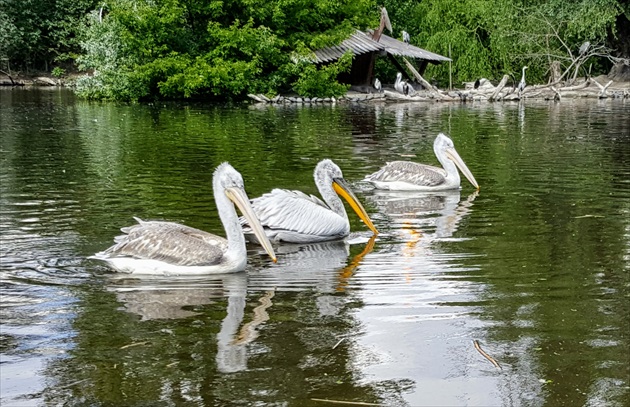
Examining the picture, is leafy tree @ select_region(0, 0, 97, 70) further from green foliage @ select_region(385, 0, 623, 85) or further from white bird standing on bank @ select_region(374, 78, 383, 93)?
green foliage @ select_region(385, 0, 623, 85)

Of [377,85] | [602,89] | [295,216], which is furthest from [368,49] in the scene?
[295,216]

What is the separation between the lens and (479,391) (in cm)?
474

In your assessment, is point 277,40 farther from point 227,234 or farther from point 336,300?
point 336,300

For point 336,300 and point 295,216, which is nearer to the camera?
point 336,300

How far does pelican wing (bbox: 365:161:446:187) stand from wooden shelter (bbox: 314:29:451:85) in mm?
21930

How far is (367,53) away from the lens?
3766 cm

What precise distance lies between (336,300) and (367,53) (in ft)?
104

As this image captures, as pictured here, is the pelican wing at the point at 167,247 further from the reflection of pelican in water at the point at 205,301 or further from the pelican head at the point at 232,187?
the pelican head at the point at 232,187

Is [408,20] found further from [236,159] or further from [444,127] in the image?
[236,159]

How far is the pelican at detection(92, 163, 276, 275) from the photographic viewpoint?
7.14 meters

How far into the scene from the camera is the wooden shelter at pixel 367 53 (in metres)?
35.0

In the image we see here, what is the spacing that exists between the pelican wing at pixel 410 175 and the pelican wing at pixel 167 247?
5059mm

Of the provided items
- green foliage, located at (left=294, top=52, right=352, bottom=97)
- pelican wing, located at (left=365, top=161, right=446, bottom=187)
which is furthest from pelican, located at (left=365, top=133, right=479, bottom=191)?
green foliage, located at (left=294, top=52, right=352, bottom=97)

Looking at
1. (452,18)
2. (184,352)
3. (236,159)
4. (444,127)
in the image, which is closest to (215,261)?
(184,352)
